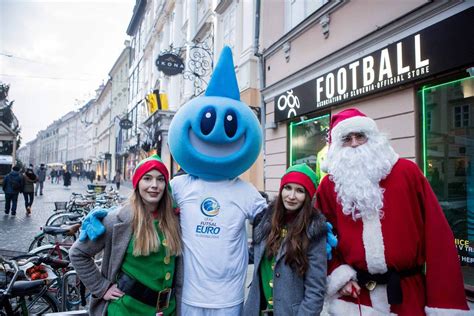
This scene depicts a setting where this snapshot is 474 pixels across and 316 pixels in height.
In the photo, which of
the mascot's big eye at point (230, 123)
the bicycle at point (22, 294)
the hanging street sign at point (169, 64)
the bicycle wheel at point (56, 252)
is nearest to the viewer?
the mascot's big eye at point (230, 123)

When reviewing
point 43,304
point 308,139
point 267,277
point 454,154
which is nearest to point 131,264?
point 267,277

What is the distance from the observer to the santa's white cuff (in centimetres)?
199

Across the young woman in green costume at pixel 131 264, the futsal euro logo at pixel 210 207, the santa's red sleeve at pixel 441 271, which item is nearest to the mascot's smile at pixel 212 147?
the futsal euro logo at pixel 210 207

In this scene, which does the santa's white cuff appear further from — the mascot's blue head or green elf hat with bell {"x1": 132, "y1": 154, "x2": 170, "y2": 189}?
green elf hat with bell {"x1": 132, "y1": 154, "x2": 170, "y2": 189}

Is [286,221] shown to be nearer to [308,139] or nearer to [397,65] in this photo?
[397,65]

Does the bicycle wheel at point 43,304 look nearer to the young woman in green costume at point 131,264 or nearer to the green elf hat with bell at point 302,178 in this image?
the young woman in green costume at point 131,264

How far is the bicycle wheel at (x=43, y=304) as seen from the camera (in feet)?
12.9

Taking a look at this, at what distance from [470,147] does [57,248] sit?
570 cm

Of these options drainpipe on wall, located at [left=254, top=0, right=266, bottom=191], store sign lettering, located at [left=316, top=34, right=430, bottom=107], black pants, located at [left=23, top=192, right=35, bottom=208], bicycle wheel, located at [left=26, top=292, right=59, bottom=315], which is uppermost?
drainpipe on wall, located at [left=254, top=0, right=266, bottom=191]

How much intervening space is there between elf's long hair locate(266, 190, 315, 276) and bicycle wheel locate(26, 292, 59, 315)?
3154mm

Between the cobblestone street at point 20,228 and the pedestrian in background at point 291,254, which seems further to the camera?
the cobblestone street at point 20,228

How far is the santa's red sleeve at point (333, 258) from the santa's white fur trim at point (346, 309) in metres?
0.07

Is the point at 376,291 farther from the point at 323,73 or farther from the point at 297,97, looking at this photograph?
the point at 297,97

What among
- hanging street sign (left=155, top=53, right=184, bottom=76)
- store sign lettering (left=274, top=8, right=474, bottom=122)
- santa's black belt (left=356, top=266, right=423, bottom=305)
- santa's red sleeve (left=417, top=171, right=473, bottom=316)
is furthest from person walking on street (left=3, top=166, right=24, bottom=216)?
santa's red sleeve (left=417, top=171, right=473, bottom=316)
